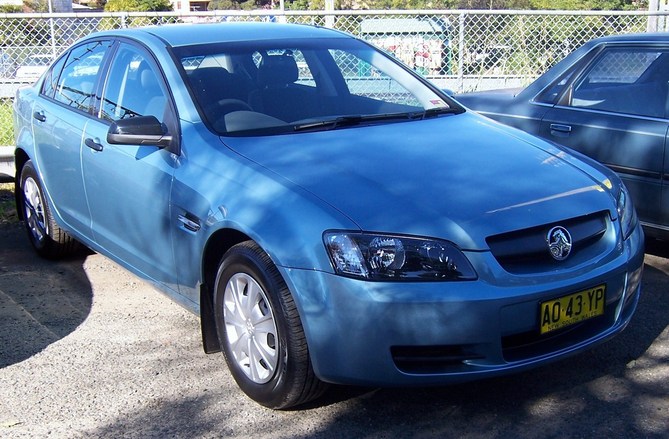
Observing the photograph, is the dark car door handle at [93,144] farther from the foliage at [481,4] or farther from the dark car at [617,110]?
the foliage at [481,4]

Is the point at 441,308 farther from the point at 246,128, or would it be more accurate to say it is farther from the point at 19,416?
the point at 19,416

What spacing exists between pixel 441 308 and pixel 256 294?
834mm

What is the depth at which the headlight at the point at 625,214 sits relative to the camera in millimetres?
3989

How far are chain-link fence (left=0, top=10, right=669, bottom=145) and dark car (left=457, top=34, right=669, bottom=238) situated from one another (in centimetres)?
352

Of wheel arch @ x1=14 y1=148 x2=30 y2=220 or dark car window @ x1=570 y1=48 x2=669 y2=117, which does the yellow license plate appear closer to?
dark car window @ x1=570 y1=48 x2=669 y2=117

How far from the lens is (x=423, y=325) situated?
3309mm

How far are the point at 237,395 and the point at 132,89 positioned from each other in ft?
6.26

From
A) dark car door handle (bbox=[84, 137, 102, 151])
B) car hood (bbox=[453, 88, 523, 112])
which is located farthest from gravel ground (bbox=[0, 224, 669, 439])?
car hood (bbox=[453, 88, 523, 112])

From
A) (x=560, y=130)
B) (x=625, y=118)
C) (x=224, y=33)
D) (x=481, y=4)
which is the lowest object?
(x=560, y=130)

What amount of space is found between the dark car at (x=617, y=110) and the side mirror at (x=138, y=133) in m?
2.82

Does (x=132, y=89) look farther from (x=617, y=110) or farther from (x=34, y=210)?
(x=617, y=110)

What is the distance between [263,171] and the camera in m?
3.82

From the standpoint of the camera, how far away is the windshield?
4.42m

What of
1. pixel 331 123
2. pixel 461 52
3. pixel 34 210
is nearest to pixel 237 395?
pixel 331 123
